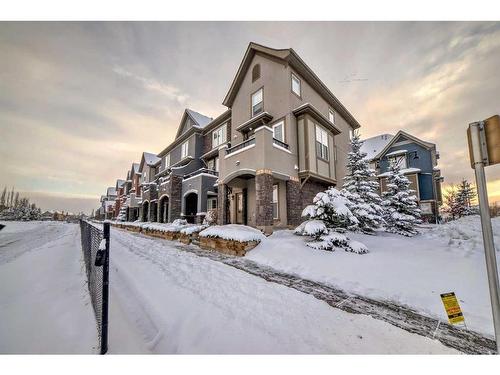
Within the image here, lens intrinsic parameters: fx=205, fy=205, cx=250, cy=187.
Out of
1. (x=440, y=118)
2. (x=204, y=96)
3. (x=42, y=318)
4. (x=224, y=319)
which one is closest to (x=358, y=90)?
(x=440, y=118)

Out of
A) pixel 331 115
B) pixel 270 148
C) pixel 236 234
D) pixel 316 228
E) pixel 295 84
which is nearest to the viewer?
pixel 316 228

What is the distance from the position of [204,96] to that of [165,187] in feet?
45.1

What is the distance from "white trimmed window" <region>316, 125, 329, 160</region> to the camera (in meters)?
12.2

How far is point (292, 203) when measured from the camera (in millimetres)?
10914

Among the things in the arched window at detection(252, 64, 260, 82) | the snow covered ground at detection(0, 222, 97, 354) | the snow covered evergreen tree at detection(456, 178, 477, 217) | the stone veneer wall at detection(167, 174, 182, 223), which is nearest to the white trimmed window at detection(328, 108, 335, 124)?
the arched window at detection(252, 64, 260, 82)

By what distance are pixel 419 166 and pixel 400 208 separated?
11.3 metres

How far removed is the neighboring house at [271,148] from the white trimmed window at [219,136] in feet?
0.27

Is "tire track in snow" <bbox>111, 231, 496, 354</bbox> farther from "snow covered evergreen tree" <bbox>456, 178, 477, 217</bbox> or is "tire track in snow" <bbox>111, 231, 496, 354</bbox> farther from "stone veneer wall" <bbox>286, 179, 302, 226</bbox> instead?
"snow covered evergreen tree" <bbox>456, 178, 477, 217</bbox>

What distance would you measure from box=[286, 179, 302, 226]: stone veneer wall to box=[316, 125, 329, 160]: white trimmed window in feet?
8.65

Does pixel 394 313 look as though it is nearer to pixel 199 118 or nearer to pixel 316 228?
pixel 316 228

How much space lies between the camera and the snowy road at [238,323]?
7.36ft

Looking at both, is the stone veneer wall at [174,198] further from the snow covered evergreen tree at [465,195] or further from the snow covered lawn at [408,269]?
the snow covered evergreen tree at [465,195]

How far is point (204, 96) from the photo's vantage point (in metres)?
6.59

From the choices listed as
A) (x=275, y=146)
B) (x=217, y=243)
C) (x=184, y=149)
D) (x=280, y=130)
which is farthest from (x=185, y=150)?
(x=217, y=243)
